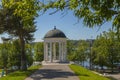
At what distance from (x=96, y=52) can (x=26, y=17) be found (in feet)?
194

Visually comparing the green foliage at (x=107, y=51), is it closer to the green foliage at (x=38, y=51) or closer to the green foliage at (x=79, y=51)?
the green foliage at (x=79, y=51)

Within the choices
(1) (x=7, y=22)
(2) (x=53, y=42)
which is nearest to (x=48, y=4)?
(1) (x=7, y=22)

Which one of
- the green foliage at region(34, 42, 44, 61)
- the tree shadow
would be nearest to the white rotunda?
the green foliage at region(34, 42, 44, 61)

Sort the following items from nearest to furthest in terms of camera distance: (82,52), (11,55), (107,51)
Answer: (107,51) → (11,55) → (82,52)

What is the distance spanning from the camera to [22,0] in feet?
21.9

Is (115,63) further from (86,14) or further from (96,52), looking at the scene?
(86,14)

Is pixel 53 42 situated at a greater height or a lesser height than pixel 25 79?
greater

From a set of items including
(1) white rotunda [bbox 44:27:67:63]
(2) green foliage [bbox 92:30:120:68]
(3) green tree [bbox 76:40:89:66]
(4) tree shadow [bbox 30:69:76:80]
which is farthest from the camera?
(3) green tree [bbox 76:40:89:66]

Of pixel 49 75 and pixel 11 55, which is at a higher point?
pixel 11 55

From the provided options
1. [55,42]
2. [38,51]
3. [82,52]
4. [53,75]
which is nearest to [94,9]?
[53,75]

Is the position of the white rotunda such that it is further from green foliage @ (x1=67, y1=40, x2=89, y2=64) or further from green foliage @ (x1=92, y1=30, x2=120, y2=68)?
green foliage @ (x1=67, y1=40, x2=89, y2=64)

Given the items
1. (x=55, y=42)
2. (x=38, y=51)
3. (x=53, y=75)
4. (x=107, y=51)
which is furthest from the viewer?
(x=38, y=51)

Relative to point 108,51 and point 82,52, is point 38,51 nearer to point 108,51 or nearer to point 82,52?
point 82,52

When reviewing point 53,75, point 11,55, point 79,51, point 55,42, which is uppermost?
→ point 55,42
